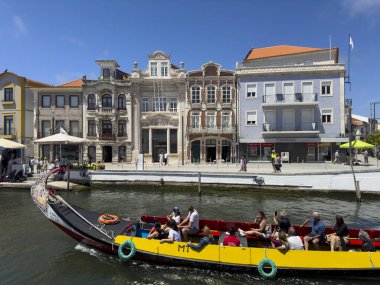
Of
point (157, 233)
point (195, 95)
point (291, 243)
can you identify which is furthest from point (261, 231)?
point (195, 95)

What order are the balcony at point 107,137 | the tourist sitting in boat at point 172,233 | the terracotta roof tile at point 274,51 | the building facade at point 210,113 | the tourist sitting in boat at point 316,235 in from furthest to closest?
1. the balcony at point 107,137
2. the terracotta roof tile at point 274,51
3. the building facade at point 210,113
4. the tourist sitting in boat at point 172,233
5. the tourist sitting in boat at point 316,235

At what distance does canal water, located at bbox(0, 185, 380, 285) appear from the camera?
966 cm

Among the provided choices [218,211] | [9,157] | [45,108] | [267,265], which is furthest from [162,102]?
[267,265]

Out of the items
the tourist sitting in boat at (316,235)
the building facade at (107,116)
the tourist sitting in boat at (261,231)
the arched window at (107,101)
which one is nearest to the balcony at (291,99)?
the building facade at (107,116)

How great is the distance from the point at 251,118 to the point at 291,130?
498 cm

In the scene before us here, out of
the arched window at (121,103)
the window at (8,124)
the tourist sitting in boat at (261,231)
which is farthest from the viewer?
the window at (8,124)

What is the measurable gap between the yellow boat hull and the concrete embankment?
13.9 metres

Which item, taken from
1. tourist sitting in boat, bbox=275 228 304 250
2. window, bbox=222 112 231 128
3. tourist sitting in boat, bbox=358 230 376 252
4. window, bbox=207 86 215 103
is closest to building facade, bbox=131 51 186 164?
window, bbox=207 86 215 103

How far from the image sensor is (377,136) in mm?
44344

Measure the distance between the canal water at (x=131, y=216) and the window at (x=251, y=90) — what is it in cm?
1711

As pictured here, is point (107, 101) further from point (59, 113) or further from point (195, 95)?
point (195, 95)

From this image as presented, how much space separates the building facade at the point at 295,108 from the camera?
35719mm

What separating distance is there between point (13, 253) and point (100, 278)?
13.7ft

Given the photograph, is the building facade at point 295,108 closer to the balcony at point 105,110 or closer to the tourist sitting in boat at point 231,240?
the balcony at point 105,110
